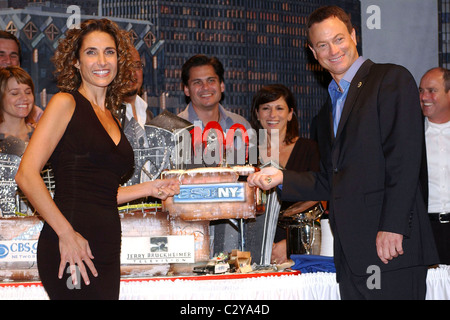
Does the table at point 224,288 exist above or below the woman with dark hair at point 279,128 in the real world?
below

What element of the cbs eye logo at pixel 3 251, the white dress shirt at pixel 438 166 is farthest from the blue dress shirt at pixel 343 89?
the white dress shirt at pixel 438 166

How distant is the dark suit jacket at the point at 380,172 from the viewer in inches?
74.2

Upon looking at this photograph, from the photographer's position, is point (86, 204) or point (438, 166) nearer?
point (86, 204)

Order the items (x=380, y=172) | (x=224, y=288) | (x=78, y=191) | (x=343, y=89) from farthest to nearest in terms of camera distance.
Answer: (x=224, y=288)
(x=343, y=89)
(x=380, y=172)
(x=78, y=191)

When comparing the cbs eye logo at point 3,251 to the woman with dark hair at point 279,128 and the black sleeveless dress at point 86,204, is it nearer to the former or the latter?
the black sleeveless dress at point 86,204

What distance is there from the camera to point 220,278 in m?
2.44

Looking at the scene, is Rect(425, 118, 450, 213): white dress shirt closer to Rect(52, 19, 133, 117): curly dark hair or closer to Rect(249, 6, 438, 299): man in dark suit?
Rect(249, 6, 438, 299): man in dark suit

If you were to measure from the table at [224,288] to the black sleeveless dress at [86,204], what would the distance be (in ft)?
1.43

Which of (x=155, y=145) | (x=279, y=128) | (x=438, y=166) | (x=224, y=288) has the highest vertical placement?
(x=279, y=128)

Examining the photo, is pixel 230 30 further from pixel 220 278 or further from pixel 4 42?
pixel 220 278

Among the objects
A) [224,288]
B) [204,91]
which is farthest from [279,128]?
[224,288]

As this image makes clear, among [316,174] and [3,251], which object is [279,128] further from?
[3,251]

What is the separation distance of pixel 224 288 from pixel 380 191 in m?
0.80

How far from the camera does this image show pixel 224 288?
237 centimetres
